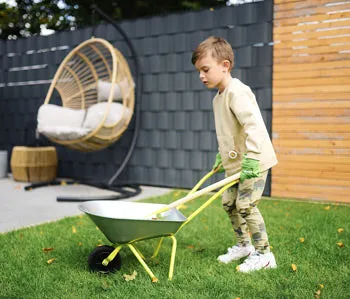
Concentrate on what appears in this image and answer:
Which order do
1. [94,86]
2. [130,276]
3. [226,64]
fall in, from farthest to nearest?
[94,86]
[226,64]
[130,276]

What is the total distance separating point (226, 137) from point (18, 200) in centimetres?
293

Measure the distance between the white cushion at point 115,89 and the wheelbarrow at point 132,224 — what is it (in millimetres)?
2739

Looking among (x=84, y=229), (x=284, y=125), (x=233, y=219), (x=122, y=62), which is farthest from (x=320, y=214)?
(x=122, y=62)

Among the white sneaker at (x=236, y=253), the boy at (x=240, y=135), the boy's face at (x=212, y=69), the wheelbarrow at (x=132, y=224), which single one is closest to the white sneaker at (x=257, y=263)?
the boy at (x=240, y=135)

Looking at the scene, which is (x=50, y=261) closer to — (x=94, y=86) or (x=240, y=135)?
(x=240, y=135)

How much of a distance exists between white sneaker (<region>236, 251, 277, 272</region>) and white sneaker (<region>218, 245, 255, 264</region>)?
0.16 metres

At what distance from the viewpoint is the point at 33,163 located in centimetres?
577

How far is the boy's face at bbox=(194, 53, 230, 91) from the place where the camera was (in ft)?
7.98

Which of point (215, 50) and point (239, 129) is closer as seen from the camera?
point (215, 50)

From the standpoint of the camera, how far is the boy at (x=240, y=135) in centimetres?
240

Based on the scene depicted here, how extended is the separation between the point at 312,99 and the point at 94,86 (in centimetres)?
263

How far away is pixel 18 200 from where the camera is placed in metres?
4.70

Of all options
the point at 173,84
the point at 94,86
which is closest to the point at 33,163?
the point at 94,86

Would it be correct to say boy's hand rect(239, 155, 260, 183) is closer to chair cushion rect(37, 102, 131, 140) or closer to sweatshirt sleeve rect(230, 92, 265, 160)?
sweatshirt sleeve rect(230, 92, 265, 160)
